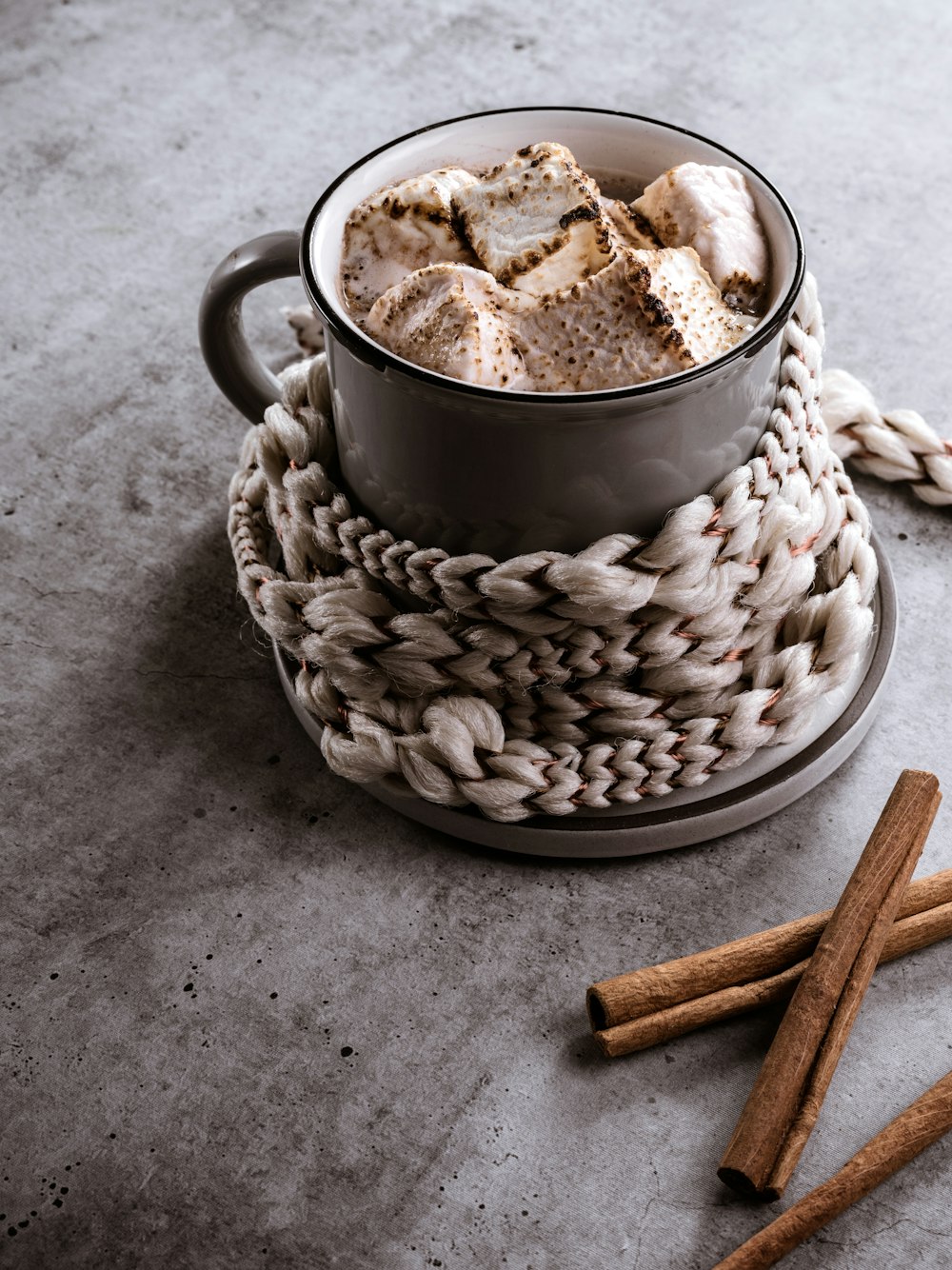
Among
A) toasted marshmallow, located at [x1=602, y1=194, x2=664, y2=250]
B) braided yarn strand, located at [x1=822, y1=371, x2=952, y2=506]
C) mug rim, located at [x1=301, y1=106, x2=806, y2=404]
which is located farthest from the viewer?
braided yarn strand, located at [x1=822, y1=371, x2=952, y2=506]

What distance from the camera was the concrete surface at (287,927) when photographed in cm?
63

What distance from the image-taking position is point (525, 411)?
60cm

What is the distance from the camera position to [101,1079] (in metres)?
0.67

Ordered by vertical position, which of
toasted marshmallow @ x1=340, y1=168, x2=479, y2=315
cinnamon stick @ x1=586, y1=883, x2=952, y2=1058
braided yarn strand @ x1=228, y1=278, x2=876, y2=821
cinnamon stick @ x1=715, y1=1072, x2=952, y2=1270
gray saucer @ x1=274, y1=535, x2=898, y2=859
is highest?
toasted marshmallow @ x1=340, y1=168, x2=479, y2=315

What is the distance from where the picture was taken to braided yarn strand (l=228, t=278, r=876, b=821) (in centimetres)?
67

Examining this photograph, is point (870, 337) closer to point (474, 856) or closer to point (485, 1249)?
point (474, 856)

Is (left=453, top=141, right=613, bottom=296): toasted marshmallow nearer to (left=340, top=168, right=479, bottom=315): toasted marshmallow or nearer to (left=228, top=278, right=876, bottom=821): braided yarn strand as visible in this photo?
(left=340, top=168, right=479, bottom=315): toasted marshmallow

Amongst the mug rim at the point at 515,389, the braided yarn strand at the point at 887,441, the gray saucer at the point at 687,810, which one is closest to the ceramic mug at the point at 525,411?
the mug rim at the point at 515,389

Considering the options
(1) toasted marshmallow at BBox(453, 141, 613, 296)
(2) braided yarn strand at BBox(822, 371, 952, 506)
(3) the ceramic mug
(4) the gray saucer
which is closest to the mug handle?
(3) the ceramic mug

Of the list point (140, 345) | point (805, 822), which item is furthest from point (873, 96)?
point (805, 822)

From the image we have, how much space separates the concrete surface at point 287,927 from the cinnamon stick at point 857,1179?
15 mm

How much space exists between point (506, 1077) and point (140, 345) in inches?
28.7

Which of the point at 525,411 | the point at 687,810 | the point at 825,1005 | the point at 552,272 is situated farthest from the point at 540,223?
the point at 825,1005

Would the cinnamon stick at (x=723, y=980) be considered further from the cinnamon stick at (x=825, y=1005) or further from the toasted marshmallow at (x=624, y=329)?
the toasted marshmallow at (x=624, y=329)
